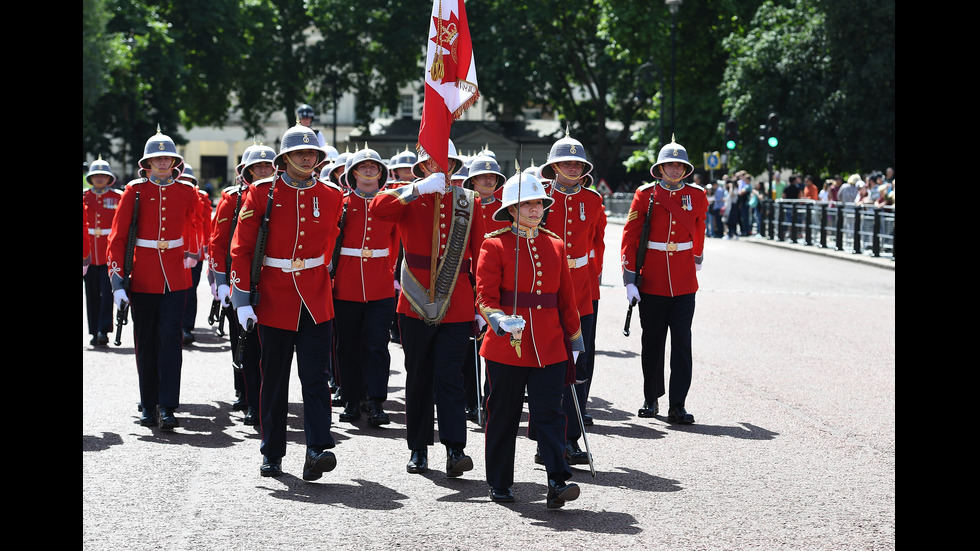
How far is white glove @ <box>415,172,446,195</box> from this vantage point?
25.5ft

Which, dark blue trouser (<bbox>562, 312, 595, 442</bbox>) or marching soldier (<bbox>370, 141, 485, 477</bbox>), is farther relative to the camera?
dark blue trouser (<bbox>562, 312, 595, 442</bbox>)

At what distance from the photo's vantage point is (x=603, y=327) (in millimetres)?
15680

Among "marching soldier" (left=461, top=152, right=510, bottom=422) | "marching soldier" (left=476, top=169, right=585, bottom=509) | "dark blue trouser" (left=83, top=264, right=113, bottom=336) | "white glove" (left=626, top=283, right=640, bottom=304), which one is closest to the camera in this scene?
"marching soldier" (left=476, top=169, right=585, bottom=509)

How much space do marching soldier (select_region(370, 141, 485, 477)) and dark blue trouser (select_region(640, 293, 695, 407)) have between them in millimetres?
2151

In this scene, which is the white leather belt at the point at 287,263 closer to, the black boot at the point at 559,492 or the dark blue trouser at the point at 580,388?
the dark blue trouser at the point at 580,388

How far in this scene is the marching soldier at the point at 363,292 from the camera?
31.6 ft

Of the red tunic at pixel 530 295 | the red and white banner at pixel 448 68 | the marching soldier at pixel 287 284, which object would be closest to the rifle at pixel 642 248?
the red and white banner at pixel 448 68

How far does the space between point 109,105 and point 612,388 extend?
145 feet

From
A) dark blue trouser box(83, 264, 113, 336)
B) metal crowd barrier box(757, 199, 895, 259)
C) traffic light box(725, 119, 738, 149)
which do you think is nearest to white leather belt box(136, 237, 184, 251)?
dark blue trouser box(83, 264, 113, 336)

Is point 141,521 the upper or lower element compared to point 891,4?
lower

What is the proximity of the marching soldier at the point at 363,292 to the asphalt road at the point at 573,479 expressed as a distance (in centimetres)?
40

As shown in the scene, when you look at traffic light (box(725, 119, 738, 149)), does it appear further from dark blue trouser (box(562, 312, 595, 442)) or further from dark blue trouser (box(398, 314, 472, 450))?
dark blue trouser (box(398, 314, 472, 450))
